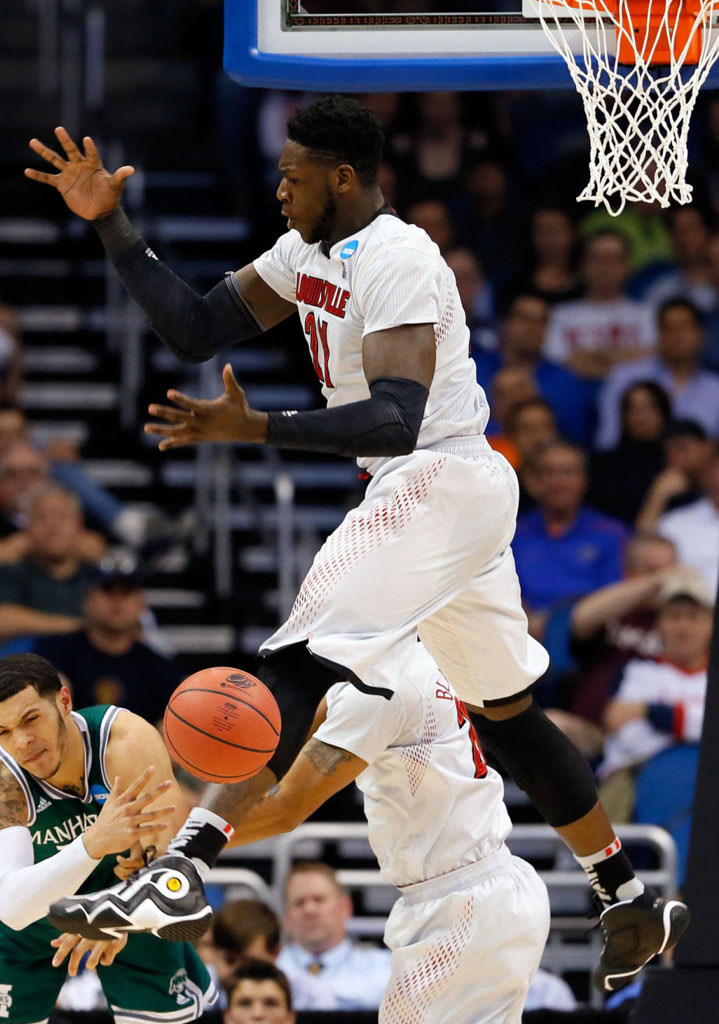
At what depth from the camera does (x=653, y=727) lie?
8555 mm

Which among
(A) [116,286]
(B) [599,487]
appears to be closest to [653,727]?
(B) [599,487]

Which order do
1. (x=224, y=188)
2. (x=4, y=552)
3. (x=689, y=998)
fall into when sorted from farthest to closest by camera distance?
1. (x=224, y=188)
2. (x=4, y=552)
3. (x=689, y=998)

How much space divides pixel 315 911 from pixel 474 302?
470 cm

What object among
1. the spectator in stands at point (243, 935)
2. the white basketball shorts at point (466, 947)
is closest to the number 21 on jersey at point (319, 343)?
the white basketball shorts at point (466, 947)

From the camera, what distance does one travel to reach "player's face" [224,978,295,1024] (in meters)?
6.43

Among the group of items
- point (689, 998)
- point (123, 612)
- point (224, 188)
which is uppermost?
point (224, 188)

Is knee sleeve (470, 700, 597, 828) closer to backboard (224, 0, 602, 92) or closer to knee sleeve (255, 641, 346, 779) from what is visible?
knee sleeve (255, 641, 346, 779)

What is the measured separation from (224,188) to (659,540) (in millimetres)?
5001

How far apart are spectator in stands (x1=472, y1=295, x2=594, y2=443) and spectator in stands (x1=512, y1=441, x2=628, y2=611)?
857mm

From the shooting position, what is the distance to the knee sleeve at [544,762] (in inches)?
211

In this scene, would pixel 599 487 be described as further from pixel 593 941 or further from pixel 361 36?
pixel 361 36

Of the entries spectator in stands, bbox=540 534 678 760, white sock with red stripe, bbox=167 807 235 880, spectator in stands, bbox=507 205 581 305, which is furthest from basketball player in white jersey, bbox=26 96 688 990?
spectator in stands, bbox=507 205 581 305

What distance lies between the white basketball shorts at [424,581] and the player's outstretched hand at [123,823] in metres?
0.52

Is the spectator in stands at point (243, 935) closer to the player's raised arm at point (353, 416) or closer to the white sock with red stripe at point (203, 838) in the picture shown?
the white sock with red stripe at point (203, 838)
